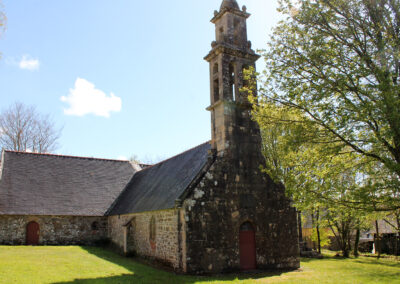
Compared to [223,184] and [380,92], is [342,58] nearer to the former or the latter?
[380,92]

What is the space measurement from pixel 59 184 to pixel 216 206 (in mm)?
15591

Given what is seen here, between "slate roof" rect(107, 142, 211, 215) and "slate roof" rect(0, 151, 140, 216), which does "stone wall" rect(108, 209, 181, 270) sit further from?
"slate roof" rect(0, 151, 140, 216)

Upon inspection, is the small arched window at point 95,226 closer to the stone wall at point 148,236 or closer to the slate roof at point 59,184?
the slate roof at point 59,184

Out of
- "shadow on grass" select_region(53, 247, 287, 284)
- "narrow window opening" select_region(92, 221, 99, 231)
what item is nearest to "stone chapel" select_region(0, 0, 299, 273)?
"shadow on grass" select_region(53, 247, 287, 284)

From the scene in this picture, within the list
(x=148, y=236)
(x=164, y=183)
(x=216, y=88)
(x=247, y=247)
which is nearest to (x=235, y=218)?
(x=247, y=247)

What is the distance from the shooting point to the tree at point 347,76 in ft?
28.7

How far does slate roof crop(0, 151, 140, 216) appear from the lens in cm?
2253

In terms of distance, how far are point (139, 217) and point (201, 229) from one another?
581 cm

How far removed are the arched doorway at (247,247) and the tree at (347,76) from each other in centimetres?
612

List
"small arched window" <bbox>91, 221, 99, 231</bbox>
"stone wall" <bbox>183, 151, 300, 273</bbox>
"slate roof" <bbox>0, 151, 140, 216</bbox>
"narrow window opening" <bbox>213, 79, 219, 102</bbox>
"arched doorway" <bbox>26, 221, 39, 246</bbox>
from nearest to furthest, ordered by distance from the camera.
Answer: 1. "stone wall" <bbox>183, 151, 300, 273</bbox>
2. "narrow window opening" <bbox>213, 79, 219, 102</bbox>
3. "arched doorway" <bbox>26, 221, 39, 246</bbox>
4. "slate roof" <bbox>0, 151, 140, 216</bbox>
5. "small arched window" <bbox>91, 221, 99, 231</bbox>

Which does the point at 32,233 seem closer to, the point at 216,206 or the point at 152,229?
the point at 152,229

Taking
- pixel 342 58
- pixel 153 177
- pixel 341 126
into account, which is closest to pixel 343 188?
pixel 341 126

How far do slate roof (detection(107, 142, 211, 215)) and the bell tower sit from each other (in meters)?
1.58

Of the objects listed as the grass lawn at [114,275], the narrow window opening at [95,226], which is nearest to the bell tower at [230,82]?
the grass lawn at [114,275]
